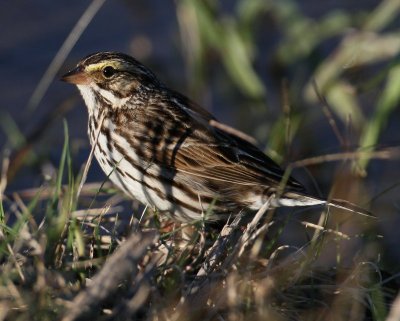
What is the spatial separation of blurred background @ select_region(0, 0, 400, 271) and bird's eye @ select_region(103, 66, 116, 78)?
3.89ft

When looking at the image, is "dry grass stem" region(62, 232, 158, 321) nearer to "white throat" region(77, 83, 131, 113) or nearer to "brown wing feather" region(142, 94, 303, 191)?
"brown wing feather" region(142, 94, 303, 191)

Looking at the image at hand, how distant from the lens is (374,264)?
16.1 feet

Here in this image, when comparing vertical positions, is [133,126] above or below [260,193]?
above

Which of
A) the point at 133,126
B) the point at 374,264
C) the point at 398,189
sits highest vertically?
the point at 133,126

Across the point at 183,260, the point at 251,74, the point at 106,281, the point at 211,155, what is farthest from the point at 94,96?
the point at 251,74

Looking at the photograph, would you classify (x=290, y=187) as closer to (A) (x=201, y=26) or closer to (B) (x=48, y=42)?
(A) (x=201, y=26)

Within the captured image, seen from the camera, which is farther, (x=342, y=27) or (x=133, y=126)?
(x=342, y=27)

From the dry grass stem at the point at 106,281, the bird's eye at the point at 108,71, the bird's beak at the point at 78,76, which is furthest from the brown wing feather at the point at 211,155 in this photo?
the dry grass stem at the point at 106,281

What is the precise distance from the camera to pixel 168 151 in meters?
5.76

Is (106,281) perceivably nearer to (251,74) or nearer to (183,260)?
(183,260)

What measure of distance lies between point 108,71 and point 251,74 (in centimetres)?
264

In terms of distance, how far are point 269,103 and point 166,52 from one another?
3.98ft

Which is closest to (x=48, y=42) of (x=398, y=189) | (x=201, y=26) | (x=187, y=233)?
(x=201, y=26)

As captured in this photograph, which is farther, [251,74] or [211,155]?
[251,74]
